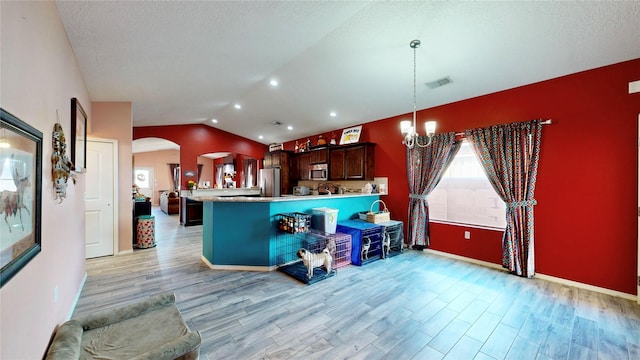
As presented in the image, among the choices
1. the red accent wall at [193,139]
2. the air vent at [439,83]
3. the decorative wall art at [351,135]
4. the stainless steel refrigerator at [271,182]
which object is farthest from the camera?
the stainless steel refrigerator at [271,182]

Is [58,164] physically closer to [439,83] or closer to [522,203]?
[439,83]

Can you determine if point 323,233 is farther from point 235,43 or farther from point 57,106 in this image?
point 57,106

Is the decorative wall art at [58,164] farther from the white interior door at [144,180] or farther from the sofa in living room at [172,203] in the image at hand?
the white interior door at [144,180]

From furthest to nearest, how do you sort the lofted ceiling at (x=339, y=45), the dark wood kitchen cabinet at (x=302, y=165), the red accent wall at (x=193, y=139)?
the red accent wall at (x=193, y=139) → the dark wood kitchen cabinet at (x=302, y=165) → the lofted ceiling at (x=339, y=45)

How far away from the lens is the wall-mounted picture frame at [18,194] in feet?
3.61

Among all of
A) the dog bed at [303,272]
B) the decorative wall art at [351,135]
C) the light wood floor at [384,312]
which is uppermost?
the decorative wall art at [351,135]

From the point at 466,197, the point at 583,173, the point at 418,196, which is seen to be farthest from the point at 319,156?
the point at 583,173

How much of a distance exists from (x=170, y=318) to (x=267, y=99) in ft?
12.9

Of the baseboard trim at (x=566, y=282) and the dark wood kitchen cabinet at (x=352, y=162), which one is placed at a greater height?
the dark wood kitchen cabinet at (x=352, y=162)

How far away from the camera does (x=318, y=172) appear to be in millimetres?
6445

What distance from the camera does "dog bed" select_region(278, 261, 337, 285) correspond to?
10.4 feet

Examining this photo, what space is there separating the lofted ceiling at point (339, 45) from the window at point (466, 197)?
107 centimetres

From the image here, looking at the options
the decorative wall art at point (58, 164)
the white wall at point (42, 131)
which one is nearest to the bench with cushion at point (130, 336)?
the white wall at point (42, 131)

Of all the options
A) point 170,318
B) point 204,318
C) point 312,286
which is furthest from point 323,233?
point 170,318
